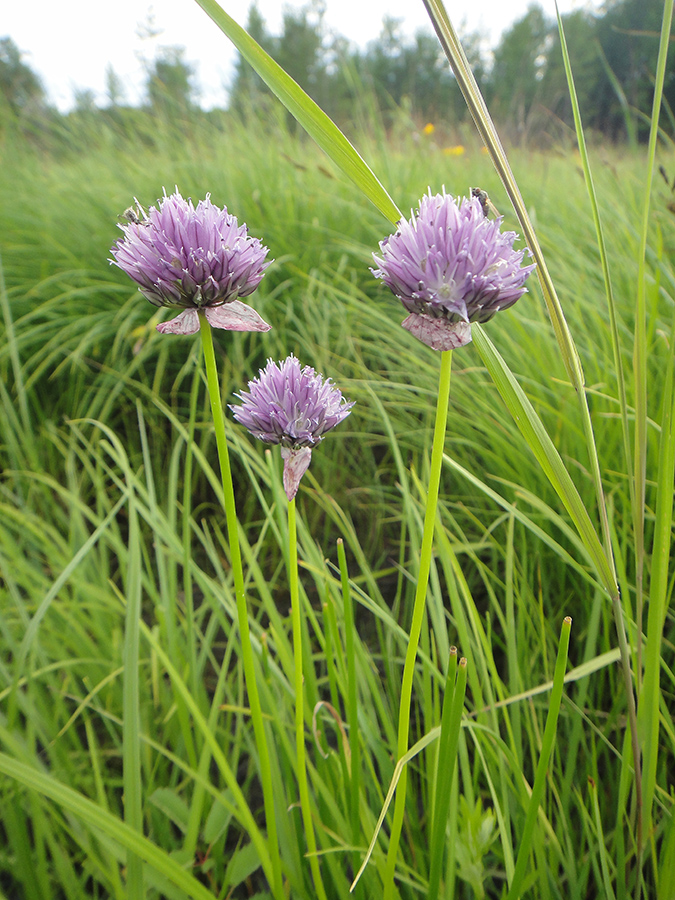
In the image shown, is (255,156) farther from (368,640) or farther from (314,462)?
(368,640)

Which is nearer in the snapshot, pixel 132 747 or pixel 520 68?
pixel 132 747

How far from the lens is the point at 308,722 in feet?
2.74

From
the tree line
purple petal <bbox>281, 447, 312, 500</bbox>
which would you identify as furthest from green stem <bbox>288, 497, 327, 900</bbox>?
the tree line

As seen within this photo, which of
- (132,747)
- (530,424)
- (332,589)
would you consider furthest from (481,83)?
(132,747)

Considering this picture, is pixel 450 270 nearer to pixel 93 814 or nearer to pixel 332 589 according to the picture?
pixel 93 814

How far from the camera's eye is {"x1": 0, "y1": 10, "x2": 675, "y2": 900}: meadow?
1.99 feet

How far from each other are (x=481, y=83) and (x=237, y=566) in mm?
8330

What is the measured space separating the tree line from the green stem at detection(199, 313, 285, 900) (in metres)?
1.47

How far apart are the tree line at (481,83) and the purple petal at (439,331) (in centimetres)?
138

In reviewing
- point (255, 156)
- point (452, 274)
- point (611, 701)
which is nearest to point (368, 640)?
point (611, 701)

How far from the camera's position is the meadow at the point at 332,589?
0.61 metres

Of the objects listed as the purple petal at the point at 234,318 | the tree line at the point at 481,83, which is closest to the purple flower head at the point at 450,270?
Result: the purple petal at the point at 234,318

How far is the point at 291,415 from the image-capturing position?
46cm

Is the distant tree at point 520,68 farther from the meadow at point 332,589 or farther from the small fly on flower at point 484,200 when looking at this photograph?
the small fly on flower at point 484,200
